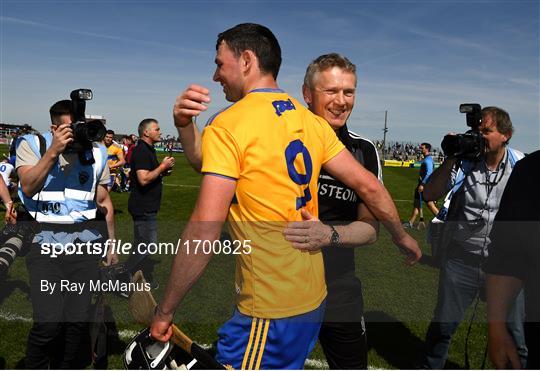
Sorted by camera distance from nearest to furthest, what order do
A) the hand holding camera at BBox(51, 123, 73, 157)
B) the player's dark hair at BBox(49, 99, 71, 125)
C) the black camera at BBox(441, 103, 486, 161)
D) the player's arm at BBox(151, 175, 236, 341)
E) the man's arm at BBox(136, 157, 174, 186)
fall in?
the player's arm at BBox(151, 175, 236, 341)
the hand holding camera at BBox(51, 123, 73, 157)
the black camera at BBox(441, 103, 486, 161)
the player's dark hair at BBox(49, 99, 71, 125)
the man's arm at BBox(136, 157, 174, 186)

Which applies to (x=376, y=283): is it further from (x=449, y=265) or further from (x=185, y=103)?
(x=185, y=103)

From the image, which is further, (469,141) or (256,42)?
(469,141)

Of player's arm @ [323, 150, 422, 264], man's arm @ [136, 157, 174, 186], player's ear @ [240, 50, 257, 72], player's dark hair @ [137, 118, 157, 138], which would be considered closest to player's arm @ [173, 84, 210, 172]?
player's ear @ [240, 50, 257, 72]

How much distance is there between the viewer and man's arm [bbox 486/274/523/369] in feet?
6.43

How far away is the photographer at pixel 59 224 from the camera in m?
3.15

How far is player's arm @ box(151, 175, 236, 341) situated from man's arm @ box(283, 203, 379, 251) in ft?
1.13

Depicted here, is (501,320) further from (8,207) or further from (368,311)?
(8,207)

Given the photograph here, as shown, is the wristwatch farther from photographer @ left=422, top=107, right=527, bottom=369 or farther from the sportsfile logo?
photographer @ left=422, top=107, right=527, bottom=369

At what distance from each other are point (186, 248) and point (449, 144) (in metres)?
2.46

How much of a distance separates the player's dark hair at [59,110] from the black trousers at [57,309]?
1.08 metres

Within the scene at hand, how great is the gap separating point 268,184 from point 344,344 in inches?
57.6

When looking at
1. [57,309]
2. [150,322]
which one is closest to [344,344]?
[150,322]

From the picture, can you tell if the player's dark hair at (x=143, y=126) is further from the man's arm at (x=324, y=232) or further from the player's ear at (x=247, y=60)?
the player's ear at (x=247, y=60)

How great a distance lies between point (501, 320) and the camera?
196 cm
